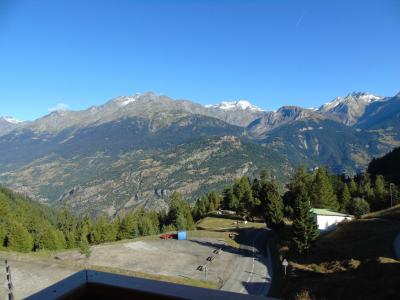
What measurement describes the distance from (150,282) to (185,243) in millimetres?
65748

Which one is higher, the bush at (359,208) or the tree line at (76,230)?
the bush at (359,208)

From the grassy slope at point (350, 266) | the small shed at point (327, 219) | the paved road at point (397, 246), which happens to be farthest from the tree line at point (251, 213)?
the paved road at point (397, 246)

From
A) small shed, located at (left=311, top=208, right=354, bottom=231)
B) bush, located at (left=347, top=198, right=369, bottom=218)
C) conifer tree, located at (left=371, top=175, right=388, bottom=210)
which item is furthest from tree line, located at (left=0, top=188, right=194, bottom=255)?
conifer tree, located at (left=371, top=175, right=388, bottom=210)

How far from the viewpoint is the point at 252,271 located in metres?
47.5

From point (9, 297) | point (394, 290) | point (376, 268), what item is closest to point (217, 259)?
point (376, 268)

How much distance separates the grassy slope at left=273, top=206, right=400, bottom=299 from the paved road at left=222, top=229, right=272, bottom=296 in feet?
7.02

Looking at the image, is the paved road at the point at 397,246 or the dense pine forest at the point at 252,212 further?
the dense pine forest at the point at 252,212

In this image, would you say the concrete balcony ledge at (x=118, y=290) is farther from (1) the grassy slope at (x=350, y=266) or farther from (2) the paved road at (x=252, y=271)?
(2) the paved road at (x=252, y=271)

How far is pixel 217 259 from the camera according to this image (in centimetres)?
5441

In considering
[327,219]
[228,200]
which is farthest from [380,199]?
[228,200]

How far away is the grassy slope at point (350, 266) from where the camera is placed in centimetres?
2058

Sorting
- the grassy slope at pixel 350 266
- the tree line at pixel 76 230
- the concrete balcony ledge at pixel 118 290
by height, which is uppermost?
the concrete balcony ledge at pixel 118 290

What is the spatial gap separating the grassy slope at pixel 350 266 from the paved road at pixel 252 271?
84.2 inches

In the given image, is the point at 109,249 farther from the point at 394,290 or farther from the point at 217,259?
the point at 394,290
